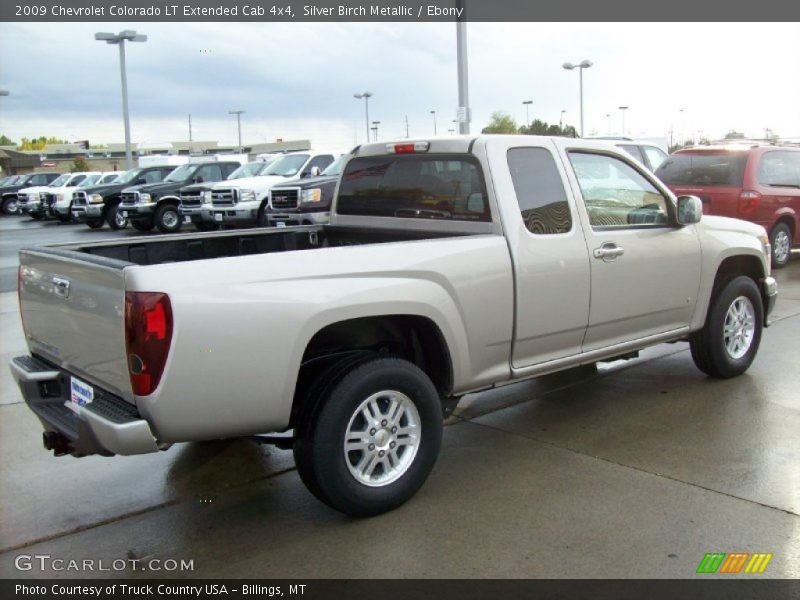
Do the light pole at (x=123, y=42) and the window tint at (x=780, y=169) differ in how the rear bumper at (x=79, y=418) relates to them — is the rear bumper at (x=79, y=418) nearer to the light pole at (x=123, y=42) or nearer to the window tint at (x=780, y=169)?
the window tint at (x=780, y=169)

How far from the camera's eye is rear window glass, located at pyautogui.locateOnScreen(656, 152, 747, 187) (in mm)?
11844

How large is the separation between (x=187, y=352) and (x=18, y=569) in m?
1.35

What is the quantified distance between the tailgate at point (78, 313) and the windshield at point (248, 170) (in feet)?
58.2

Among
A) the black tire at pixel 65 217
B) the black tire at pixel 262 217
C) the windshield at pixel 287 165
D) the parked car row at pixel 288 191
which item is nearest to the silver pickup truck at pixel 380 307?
the parked car row at pixel 288 191

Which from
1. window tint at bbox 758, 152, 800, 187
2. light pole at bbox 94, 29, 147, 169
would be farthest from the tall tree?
window tint at bbox 758, 152, 800, 187

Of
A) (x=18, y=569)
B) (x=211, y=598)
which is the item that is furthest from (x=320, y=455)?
(x=18, y=569)

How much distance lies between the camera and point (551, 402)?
5.92 m

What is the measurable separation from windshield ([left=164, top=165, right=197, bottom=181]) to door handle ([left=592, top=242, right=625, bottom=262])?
2033 cm

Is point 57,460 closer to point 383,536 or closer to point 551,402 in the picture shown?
point 383,536

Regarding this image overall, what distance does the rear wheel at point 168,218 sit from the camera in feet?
72.7

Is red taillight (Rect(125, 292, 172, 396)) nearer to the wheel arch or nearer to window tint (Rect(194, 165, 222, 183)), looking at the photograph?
the wheel arch

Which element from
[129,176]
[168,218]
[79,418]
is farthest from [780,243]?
[129,176]

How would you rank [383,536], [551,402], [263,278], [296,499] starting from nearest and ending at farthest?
[263,278] < [383,536] < [296,499] < [551,402]

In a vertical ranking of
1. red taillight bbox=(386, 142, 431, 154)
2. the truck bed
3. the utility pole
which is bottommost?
the truck bed
